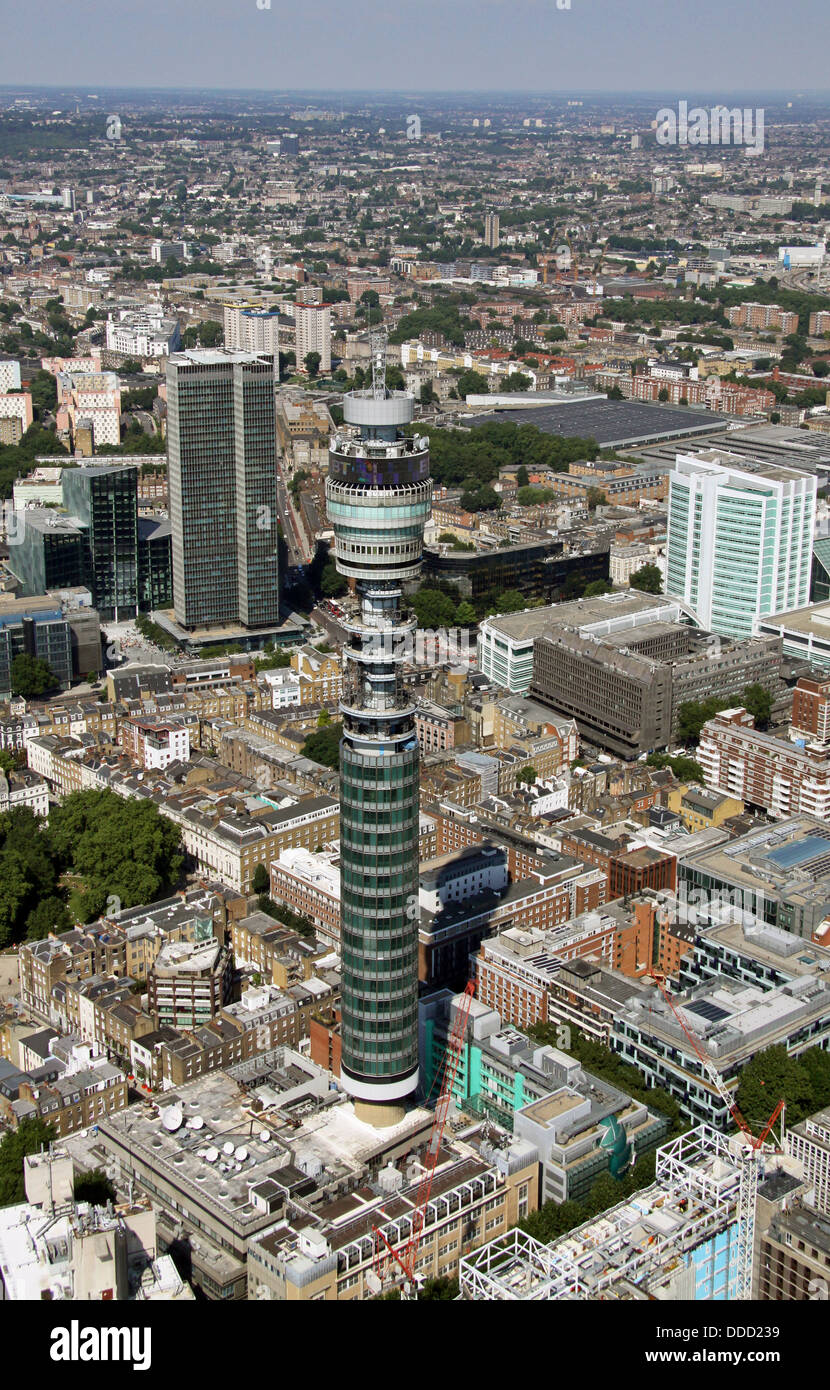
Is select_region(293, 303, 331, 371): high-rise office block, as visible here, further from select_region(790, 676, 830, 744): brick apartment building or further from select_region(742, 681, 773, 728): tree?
select_region(790, 676, 830, 744): brick apartment building

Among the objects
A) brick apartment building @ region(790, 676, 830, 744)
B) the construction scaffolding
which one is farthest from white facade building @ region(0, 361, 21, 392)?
the construction scaffolding

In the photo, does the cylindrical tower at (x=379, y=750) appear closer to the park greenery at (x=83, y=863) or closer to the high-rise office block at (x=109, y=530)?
the park greenery at (x=83, y=863)

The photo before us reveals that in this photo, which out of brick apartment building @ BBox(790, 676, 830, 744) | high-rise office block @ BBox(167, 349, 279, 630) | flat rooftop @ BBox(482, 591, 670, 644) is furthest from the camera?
high-rise office block @ BBox(167, 349, 279, 630)

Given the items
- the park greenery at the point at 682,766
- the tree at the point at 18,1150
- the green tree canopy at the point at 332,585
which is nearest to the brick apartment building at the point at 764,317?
the green tree canopy at the point at 332,585

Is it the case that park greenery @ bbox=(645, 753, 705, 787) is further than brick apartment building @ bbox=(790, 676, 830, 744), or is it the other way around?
brick apartment building @ bbox=(790, 676, 830, 744)
